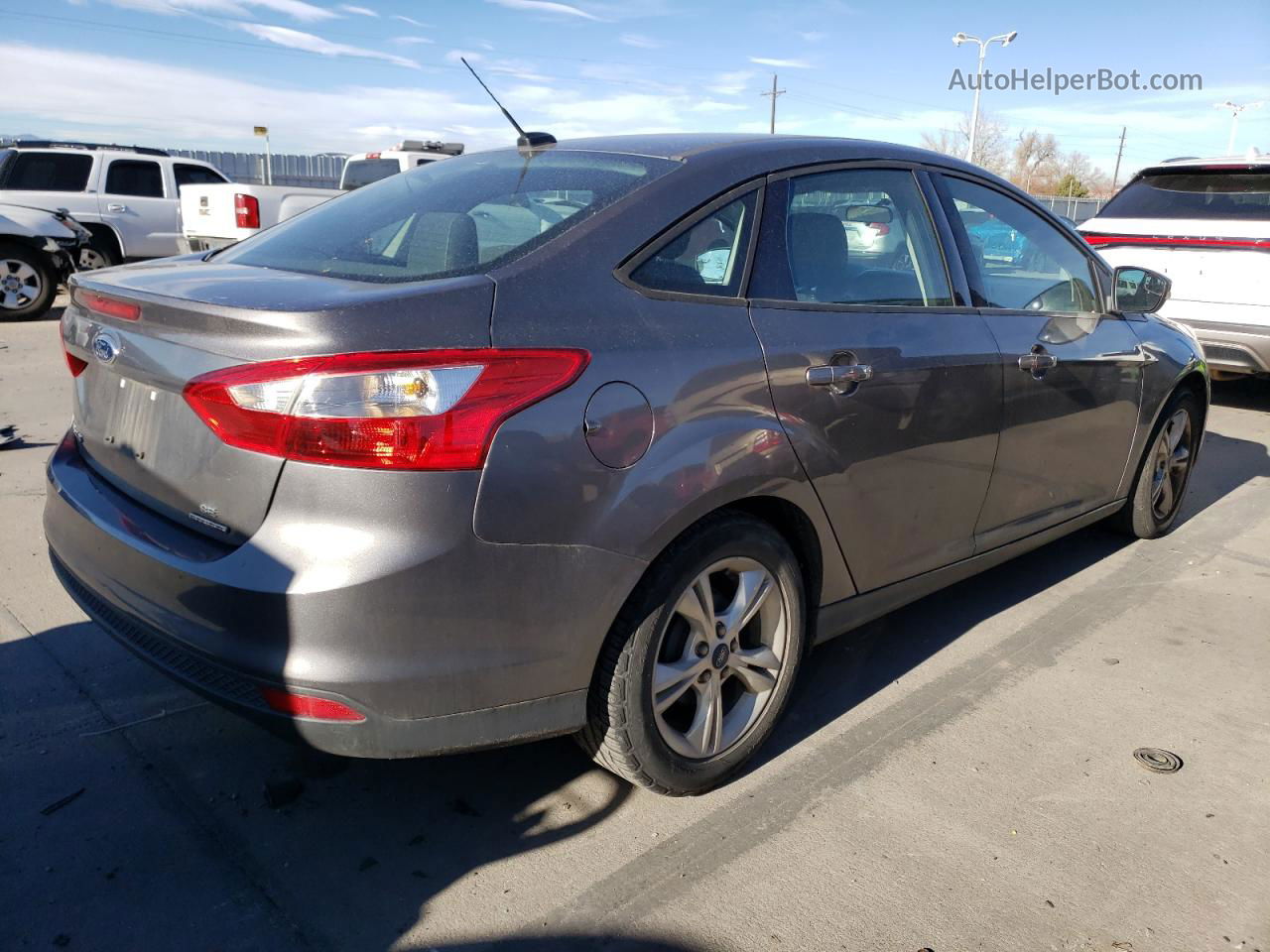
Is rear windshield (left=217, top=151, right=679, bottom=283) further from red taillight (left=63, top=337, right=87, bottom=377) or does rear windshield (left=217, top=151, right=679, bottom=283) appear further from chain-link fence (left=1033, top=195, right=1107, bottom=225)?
chain-link fence (left=1033, top=195, right=1107, bottom=225)

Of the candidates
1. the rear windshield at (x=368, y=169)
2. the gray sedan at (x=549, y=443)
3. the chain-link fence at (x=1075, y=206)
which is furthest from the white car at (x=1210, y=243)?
the chain-link fence at (x=1075, y=206)

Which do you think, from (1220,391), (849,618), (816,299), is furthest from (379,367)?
(1220,391)

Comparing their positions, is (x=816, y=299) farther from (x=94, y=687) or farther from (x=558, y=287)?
(x=94, y=687)

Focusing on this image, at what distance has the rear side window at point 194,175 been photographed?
14320 millimetres

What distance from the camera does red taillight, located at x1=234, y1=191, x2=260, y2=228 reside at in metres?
11.4

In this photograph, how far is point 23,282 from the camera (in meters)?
11.2

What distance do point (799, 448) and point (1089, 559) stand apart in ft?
9.04

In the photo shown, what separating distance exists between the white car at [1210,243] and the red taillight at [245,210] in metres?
8.48

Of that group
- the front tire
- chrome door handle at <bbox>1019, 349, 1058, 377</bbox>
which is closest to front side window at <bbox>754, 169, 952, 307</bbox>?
chrome door handle at <bbox>1019, 349, 1058, 377</bbox>

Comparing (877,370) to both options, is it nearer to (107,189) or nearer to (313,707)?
(313,707)

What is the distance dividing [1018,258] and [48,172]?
44.0 feet

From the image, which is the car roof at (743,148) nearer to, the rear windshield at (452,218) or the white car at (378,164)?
the rear windshield at (452,218)

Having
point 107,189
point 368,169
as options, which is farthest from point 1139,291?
point 368,169

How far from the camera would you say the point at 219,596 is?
2.14 metres
